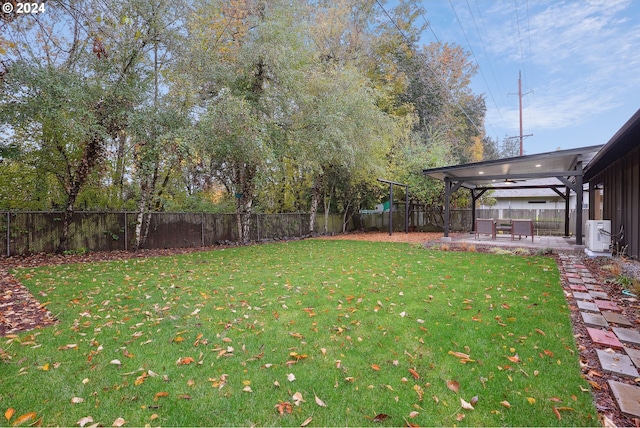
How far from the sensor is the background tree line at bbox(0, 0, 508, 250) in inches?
270

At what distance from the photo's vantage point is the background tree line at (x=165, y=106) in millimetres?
6852

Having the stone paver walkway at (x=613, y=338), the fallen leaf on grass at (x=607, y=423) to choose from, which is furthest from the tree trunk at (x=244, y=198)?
the fallen leaf on grass at (x=607, y=423)

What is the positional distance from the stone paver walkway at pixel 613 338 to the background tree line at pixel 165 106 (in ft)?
23.2

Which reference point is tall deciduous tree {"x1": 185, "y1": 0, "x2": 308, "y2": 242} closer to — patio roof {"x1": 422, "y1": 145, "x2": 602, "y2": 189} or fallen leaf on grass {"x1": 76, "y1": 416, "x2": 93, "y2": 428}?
patio roof {"x1": 422, "y1": 145, "x2": 602, "y2": 189}

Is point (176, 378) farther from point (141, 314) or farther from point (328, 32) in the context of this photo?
point (328, 32)

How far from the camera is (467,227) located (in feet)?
55.1

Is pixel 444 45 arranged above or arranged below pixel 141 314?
above

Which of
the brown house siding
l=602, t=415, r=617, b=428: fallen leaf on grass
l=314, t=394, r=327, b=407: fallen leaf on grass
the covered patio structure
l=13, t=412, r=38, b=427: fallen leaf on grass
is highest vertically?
the covered patio structure

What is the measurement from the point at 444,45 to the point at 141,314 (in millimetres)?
25653

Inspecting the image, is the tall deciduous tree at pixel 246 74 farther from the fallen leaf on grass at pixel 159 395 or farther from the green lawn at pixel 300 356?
the fallen leaf on grass at pixel 159 395

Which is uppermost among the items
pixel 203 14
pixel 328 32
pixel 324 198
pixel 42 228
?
pixel 328 32

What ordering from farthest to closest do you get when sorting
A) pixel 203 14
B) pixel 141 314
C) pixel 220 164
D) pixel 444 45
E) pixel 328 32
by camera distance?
pixel 444 45 → pixel 328 32 → pixel 220 164 → pixel 203 14 → pixel 141 314

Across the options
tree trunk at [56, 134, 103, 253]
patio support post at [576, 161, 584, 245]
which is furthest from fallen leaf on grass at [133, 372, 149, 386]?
patio support post at [576, 161, 584, 245]

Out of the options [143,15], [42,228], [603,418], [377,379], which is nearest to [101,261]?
[42,228]
